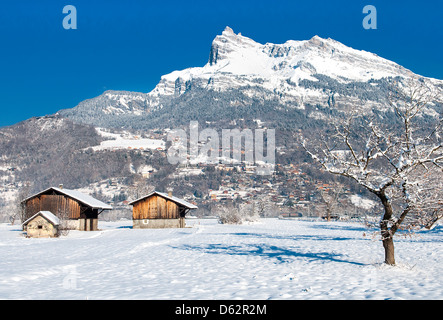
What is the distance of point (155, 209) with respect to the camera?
187 ft

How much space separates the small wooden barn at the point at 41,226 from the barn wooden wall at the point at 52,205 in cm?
990

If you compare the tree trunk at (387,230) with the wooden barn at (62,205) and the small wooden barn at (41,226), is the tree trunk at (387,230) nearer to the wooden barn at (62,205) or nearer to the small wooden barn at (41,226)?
the small wooden barn at (41,226)

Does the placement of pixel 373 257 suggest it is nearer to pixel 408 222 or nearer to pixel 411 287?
pixel 408 222

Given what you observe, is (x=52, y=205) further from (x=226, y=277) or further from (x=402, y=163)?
(x=402, y=163)

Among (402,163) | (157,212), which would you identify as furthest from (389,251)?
(157,212)

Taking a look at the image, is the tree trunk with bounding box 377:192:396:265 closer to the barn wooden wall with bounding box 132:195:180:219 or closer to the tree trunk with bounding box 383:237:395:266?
the tree trunk with bounding box 383:237:395:266

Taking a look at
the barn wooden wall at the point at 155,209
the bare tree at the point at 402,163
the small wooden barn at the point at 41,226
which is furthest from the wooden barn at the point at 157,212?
the bare tree at the point at 402,163

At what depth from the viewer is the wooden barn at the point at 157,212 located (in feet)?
186

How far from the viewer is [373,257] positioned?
65.4 feet

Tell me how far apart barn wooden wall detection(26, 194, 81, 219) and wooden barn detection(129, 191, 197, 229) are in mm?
9025

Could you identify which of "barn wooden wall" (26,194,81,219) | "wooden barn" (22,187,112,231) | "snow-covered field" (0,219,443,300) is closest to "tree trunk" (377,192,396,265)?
"snow-covered field" (0,219,443,300)

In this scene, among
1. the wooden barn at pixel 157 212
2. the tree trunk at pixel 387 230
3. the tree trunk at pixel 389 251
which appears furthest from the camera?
the wooden barn at pixel 157 212

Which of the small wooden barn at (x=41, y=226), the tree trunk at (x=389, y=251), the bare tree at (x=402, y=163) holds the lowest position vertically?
the small wooden barn at (x=41, y=226)

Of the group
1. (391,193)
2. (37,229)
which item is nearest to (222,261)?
(391,193)
